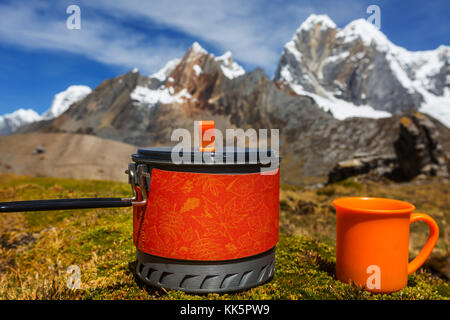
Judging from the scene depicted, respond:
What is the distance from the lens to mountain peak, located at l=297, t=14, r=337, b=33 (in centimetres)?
16362

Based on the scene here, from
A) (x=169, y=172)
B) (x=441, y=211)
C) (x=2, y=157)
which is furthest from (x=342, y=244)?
(x=2, y=157)

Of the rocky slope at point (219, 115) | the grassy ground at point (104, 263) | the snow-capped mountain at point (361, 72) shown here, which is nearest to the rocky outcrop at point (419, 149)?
the rocky slope at point (219, 115)

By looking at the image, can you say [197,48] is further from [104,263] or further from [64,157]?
[104,263]

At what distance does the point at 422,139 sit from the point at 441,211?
1610 cm

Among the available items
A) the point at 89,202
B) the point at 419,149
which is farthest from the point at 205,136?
the point at 419,149

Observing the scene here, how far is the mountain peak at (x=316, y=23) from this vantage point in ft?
537

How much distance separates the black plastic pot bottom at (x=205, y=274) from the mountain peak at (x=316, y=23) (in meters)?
178

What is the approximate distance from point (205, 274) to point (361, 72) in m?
165

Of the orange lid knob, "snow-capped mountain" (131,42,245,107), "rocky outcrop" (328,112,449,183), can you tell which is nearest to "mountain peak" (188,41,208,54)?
"snow-capped mountain" (131,42,245,107)

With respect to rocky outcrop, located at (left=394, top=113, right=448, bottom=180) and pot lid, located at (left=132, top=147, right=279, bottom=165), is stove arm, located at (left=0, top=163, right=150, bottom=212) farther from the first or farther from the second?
rocky outcrop, located at (left=394, top=113, right=448, bottom=180)

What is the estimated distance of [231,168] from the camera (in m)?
2.85

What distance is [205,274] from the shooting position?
2.93 m

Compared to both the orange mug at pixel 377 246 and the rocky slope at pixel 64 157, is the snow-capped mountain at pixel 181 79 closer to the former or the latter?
the rocky slope at pixel 64 157

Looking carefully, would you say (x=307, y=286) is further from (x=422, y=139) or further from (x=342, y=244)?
(x=422, y=139)
